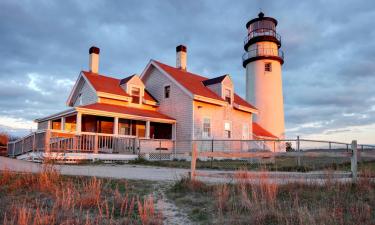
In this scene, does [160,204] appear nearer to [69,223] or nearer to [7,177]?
[69,223]

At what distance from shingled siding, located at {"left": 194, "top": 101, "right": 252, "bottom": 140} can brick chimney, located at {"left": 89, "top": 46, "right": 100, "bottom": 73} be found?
27.3ft

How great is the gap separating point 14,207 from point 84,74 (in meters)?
19.1

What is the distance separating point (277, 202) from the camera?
650 centimetres

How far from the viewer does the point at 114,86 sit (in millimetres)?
24016

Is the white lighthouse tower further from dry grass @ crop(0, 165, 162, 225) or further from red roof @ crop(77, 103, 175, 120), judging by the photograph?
dry grass @ crop(0, 165, 162, 225)

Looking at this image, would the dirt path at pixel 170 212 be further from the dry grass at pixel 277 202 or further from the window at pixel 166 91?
the window at pixel 166 91

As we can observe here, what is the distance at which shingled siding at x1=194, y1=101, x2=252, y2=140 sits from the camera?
23328mm

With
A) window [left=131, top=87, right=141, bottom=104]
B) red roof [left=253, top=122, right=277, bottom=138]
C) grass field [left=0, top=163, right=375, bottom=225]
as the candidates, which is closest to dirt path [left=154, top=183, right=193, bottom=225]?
grass field [left=0, top=163, right=375, bottom=225]

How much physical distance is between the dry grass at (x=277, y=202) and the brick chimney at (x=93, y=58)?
19005 mm

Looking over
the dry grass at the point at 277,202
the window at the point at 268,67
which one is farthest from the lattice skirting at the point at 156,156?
the window at the point at 268,67

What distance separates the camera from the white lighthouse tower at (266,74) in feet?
103

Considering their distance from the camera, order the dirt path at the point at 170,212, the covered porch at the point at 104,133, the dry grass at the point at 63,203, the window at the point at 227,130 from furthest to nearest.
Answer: the window at the point at 227,130
the covered porch at the point at 104,133
the dirt path at the point at 170,212
the dry grass at the point at 63,203

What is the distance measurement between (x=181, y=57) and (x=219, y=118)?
667 centimetres

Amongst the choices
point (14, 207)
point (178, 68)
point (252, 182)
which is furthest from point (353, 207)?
point (178, 68)
